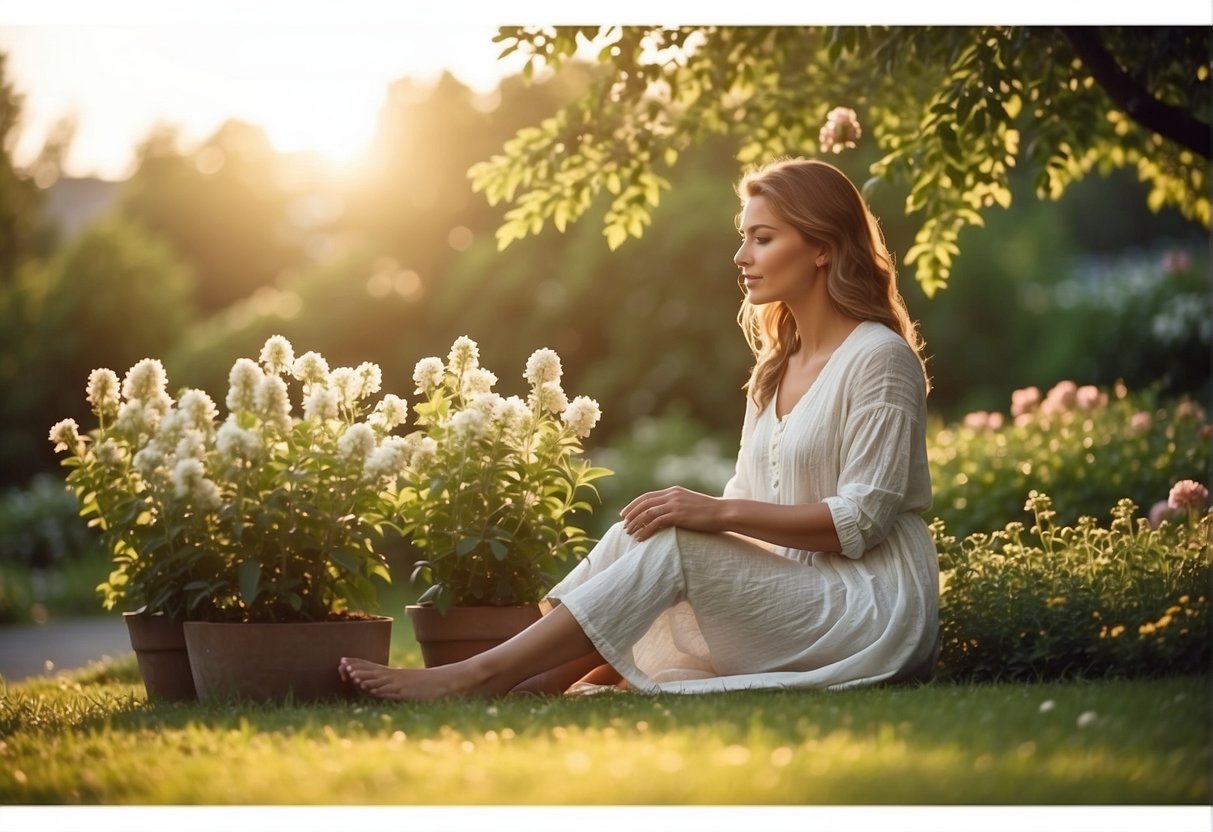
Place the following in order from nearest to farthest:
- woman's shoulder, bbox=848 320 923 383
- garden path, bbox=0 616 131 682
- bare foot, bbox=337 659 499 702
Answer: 1. bare foot, bbox=337 659 499 702
2. woman's shoulder, bbox=848 320 923 383
3. garden path, bbox=0 616 131 682

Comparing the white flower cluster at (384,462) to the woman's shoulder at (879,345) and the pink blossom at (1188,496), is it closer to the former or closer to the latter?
the woman's shoulder at (879,345)

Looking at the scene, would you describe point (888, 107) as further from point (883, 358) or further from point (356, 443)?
point (356, 443)

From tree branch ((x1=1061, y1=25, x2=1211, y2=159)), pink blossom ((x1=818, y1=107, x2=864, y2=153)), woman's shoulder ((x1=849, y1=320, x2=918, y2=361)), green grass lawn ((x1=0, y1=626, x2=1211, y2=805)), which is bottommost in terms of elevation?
green grass lawn ((x1=0, y1=626, x2=1211, y2=805))

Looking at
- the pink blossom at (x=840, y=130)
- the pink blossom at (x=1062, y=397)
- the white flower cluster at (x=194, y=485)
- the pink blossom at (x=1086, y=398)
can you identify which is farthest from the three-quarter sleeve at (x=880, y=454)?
the pink blossom at (x=1062, y=397)

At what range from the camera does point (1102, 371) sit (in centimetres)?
984

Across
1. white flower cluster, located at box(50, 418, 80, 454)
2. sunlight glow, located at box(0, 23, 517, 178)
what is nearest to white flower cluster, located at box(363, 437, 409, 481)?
white flower cluster, located at box(50, 418, 80, 454)

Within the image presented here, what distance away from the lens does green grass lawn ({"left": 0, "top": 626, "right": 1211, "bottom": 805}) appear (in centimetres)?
241

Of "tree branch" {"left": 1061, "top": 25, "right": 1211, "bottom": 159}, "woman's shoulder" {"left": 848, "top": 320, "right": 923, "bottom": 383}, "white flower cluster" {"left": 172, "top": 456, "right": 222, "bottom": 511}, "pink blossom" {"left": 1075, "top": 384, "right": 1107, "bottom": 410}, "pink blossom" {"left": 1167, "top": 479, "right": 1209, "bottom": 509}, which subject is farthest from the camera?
"pink blossom" {"left": 1075, "top": 384, "right": 1107, "bottom": 410}

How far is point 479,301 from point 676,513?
336 inches

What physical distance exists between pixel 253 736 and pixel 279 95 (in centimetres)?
225

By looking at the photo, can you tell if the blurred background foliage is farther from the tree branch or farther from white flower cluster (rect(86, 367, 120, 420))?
white flower cluster (rect(86, 367, 120, 420))
